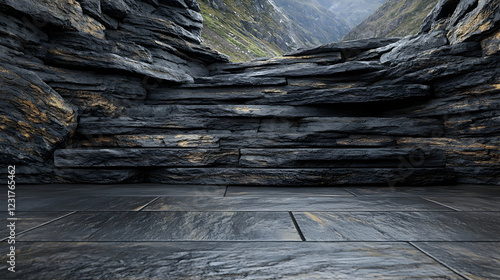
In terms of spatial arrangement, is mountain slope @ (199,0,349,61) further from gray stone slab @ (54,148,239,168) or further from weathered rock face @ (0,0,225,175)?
gray stone slab @ (54,148,239,168)

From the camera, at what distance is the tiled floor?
3.69ft

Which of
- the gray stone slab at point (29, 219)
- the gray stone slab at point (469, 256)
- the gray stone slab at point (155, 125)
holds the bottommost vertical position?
the gray stone slab at point (469, 256)

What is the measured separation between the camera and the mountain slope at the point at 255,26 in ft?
54.9

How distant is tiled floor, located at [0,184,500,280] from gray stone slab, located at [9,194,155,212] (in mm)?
11

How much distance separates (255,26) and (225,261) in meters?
38.8

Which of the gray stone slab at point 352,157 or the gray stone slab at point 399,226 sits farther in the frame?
the gray stone slab at point 352,157

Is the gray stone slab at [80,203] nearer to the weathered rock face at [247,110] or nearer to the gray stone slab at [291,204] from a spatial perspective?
the gray stone slab at [291,204]

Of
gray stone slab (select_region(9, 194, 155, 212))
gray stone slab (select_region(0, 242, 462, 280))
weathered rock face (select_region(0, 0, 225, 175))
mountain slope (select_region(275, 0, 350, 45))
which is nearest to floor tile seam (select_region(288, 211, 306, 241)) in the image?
gray stone slab (select_region(0, 242, 462, 280))

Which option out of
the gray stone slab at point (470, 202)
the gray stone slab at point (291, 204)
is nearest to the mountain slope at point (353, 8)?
the gray stone slab at point (470, 202)

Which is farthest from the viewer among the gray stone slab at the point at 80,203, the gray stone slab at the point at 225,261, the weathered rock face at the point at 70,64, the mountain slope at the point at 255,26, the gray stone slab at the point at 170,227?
the mountain slope at the point at 255,26

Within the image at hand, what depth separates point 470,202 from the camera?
2455mm

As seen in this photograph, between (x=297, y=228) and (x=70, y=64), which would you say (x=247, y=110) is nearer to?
(x=297, y=228)

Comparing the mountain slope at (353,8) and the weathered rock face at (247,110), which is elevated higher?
the mountain slope at (353,8)

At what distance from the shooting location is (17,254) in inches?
50.6
